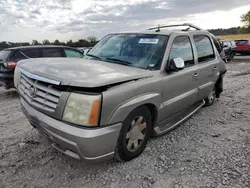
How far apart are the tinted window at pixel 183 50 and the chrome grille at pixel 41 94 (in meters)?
1.81

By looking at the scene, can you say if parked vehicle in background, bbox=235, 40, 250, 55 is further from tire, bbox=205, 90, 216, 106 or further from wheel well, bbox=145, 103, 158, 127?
wheel well, bbox=145, 103, 158, 127

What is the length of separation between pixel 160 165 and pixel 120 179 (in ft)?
1.95

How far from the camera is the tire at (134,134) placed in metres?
2.65

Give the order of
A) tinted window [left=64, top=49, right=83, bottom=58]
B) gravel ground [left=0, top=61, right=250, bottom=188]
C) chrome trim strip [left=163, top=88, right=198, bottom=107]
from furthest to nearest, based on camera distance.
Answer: tinted window [left=64, top=49, right=83, bottom=58] < chrome trim strip [left=163, top=88, right=198, bottom=107] < gravel ground [left=0, top=61, right=250, bottom=188]

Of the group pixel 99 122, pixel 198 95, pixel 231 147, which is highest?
pixel 99 122

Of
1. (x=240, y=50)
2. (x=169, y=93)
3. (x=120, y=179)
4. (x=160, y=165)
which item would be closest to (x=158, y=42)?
(x=169, y=93)

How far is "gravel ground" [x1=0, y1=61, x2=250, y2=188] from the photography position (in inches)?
100

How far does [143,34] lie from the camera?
3.65m

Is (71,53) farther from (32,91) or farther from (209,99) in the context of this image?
(32,91)

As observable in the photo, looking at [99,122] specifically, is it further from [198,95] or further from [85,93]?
[198,95]

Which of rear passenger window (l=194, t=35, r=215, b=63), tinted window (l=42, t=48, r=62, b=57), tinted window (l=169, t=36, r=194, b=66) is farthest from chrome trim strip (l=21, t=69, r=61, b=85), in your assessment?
tinted window (l=42, t=48, r=62, b=57)

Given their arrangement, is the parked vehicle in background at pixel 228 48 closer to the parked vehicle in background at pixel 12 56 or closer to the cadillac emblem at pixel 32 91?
the parked vehicle in background at pixel 12 56

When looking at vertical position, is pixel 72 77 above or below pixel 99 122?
above

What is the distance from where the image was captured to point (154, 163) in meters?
2.92
